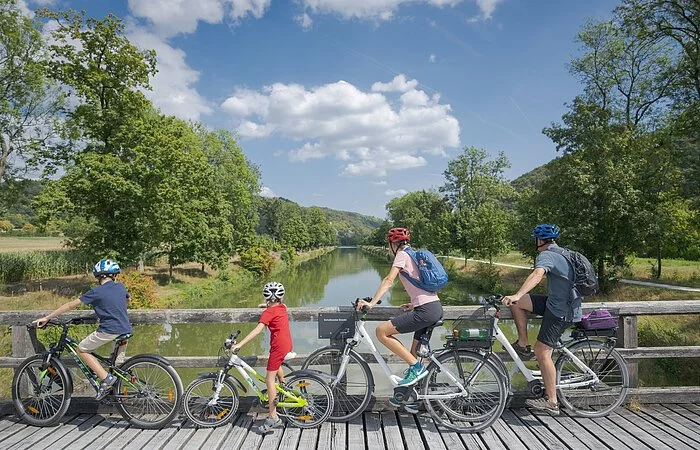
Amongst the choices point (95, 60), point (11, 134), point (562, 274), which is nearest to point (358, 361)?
point (562, 274)

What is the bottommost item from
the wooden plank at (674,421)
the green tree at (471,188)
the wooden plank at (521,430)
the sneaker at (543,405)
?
the wooden plank at (521,430)

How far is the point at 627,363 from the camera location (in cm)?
481

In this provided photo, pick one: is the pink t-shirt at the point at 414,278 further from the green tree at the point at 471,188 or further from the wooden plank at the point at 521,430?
the green tree at the point at 471,188

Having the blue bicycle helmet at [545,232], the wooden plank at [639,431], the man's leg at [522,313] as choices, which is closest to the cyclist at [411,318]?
the man's leg at [522,313]

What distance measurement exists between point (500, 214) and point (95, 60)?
31454 mm

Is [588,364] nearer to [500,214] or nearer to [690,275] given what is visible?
[690,275]

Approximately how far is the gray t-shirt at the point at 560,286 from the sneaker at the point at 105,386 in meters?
4.54

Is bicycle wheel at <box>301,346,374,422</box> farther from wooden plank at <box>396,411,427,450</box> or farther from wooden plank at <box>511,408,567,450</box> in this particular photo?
wooden plank at <box>511,408,567,450</box>

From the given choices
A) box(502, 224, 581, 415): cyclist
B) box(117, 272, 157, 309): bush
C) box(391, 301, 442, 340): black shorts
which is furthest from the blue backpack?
box(117, 272, 157, 309): bush

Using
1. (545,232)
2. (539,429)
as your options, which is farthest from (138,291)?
(545,232)

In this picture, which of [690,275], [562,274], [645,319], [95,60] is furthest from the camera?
[690,275]

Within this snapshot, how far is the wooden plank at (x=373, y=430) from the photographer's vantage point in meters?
3.91

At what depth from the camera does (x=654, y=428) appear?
4.15 meters

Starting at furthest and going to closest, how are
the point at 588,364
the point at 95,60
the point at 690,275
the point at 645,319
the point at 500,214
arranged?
the point at 500,214
the point at 690,275
the point at 95,60
the point at 645,319
the point at 588,364
